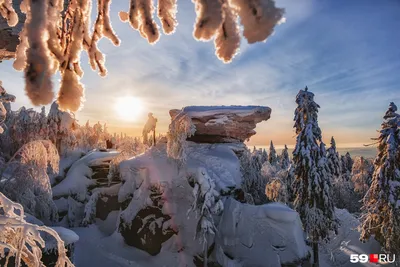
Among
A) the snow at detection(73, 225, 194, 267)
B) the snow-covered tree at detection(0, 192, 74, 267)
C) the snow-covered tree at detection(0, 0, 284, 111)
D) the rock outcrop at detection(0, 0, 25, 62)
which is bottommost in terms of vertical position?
the snow at detection(73, 225, 194, 267)

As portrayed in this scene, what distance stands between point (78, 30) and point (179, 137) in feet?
46.7

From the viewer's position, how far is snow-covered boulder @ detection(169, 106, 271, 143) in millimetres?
19266

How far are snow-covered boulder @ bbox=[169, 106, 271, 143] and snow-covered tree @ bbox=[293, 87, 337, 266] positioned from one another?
2.77 metres

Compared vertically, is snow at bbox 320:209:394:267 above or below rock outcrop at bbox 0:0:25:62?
below

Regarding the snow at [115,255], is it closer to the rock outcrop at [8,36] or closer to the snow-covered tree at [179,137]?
the snow-covered tree at [179,137]

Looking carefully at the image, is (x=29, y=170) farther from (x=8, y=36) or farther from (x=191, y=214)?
(x=191, y=214)

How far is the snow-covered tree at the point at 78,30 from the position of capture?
1.03m

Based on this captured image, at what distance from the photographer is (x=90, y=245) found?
15422mm


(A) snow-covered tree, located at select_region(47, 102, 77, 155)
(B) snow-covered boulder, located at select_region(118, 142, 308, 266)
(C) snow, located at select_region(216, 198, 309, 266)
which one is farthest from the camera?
(A) snow-covered tree, located at select_region(47, 102, 77, 155)

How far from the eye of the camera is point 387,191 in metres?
16.9

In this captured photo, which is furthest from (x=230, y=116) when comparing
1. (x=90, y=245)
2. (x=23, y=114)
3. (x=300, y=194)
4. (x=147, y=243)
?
(x=23, y=114)

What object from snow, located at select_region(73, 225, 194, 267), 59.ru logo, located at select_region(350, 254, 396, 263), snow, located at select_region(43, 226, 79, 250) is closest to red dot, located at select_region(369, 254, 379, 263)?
59.ru logo, located at select_region(350, 254, 396, 263)

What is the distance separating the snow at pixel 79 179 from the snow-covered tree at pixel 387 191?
63.6 ft

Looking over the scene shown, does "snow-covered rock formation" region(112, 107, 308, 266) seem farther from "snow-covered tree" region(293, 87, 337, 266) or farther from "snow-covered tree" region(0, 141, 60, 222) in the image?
"snow-covered tree" region(0, 141, 60, 222)
